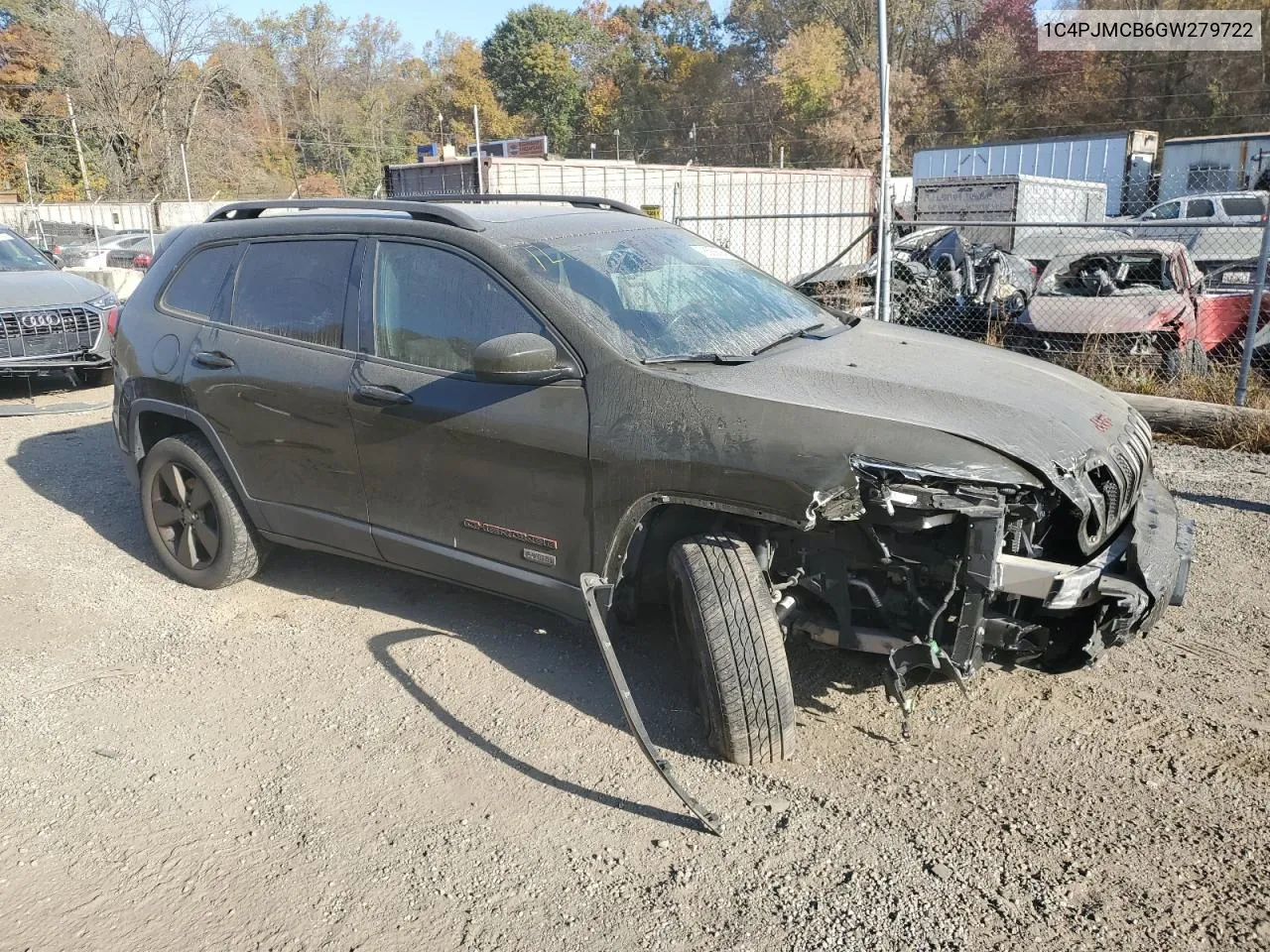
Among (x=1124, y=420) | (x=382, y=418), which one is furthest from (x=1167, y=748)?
(x=382, y=418)

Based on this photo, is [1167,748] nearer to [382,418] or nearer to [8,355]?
[382,418]

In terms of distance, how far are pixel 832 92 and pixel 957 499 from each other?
52.9 meters

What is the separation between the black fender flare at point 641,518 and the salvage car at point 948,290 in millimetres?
7411

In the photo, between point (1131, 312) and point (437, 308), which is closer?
point (437, 308)

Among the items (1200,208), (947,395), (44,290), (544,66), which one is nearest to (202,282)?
(947,395)

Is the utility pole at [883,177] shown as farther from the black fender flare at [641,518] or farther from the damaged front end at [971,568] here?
the black fender flare at [641,518]

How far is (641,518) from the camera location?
3.25 meters

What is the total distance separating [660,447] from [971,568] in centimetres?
103

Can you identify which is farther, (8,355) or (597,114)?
(597,114)

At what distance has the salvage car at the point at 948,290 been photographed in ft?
34.5

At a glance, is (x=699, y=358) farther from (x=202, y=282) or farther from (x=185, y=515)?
(x=185, y=515)

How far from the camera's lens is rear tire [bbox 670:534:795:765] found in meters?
3.04

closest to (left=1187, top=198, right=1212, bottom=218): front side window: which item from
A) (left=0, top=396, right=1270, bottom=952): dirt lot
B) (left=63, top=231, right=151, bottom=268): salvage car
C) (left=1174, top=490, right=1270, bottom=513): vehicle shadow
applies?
(left=1174, top=490, right=1270, bottom=513): vehicle shadow

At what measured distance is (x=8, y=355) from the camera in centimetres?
859
